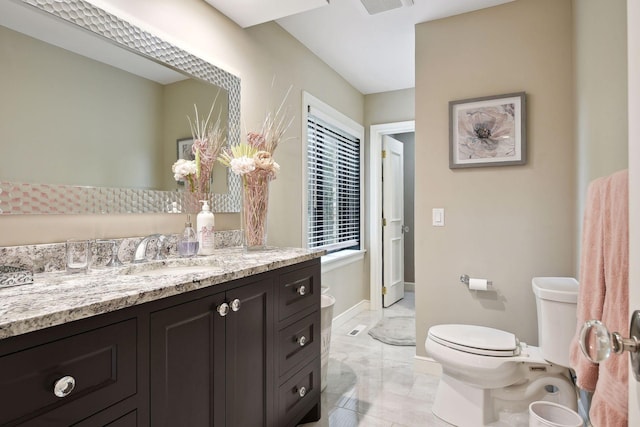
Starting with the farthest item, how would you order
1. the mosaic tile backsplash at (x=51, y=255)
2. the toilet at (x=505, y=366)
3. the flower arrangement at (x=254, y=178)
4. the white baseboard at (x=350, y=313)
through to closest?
the white baseboard at (x=350, y=313) → the flower arrangement at (x=254, y=178) → the toilet at (x=505, y=366) → the mosaic tile backsplash at (x=51, y=255)

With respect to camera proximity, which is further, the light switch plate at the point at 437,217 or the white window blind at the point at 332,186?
the white window blind at the point at 332,186

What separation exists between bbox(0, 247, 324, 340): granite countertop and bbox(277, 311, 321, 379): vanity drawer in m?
0.35

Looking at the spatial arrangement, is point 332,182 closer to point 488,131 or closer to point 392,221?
point 392,221

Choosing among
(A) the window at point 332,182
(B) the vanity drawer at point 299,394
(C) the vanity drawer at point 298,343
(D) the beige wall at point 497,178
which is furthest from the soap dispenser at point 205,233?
(D) the beige wall at point 497,178

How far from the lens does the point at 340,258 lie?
3.56 meters

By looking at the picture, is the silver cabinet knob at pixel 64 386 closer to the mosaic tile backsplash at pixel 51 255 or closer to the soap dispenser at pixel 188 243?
the mosaic tile backsplash at pixel 51 255

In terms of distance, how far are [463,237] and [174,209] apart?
185 cm

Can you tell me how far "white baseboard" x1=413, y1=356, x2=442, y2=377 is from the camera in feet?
8.40

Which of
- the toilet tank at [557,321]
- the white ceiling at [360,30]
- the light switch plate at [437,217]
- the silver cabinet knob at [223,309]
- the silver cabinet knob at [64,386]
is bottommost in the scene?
the toilet tank at [557,321]

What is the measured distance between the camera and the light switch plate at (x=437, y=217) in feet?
8.42

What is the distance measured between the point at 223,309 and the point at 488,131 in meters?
2.05

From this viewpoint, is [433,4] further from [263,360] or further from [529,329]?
[263,360]

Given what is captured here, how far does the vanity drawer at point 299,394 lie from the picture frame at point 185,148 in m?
1.20

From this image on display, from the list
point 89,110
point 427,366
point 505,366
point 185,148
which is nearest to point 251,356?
point 185,148
